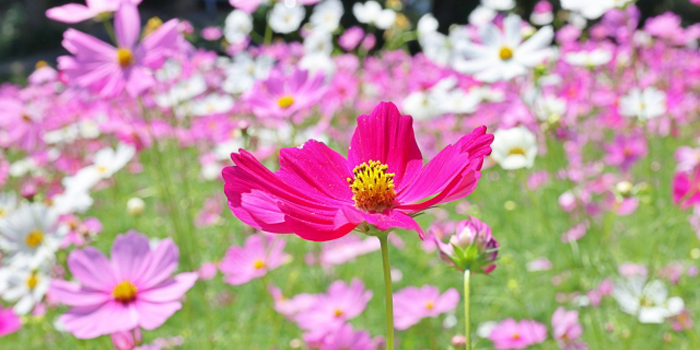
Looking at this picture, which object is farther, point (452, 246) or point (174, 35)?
point (174, 35)

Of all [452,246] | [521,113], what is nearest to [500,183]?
[521,113]

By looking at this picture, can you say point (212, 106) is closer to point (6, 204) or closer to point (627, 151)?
point (6, 204)

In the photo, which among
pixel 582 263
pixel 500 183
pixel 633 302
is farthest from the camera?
pixel 500 183

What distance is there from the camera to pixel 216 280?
156cm

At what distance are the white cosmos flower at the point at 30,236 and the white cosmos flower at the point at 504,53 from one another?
757 millimetres

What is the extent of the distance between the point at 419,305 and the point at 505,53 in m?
0.51

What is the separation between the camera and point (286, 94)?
41.3 inches

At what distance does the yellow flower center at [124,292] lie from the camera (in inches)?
24.0

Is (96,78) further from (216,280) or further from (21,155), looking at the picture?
(21,155)

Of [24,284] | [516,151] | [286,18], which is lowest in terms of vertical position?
[24,284]

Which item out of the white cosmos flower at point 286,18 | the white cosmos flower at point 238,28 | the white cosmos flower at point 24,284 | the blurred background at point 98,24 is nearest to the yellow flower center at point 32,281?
the white cosmos flower at point 24,284

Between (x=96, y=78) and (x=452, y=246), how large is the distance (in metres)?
0.62

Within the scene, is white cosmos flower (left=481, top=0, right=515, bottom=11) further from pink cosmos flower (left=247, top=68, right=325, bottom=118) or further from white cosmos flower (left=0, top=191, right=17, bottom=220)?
white cosmos flower (left=0, top=191, right=17, bottom=220)

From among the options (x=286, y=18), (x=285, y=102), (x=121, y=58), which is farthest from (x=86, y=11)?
(x=286, y=18)
